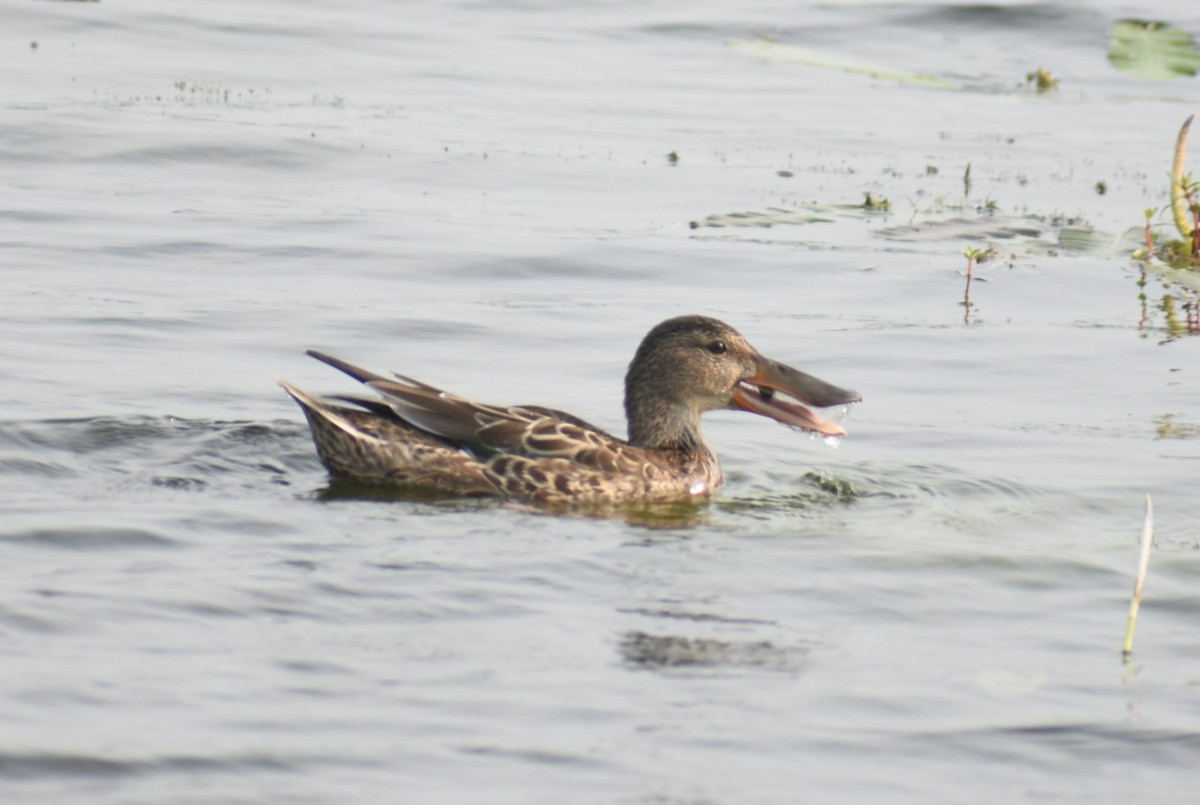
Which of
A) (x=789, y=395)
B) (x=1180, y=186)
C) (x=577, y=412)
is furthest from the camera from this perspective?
(x=1180, y=186)

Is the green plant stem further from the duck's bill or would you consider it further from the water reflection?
the duck's bill

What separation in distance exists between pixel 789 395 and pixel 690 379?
499mm

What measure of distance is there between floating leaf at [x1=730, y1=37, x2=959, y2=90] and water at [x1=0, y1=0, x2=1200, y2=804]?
0.18m

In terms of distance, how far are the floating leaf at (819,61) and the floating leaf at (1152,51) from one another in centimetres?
234

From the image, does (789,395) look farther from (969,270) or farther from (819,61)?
(819,61)

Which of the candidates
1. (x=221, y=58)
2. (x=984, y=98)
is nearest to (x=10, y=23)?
(x=221, y=58)

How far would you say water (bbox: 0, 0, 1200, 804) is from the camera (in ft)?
18.7

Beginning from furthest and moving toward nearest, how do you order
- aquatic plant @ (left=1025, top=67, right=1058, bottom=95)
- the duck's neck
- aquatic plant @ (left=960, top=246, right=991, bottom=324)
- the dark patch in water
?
aquatic plant @ (left=1025, top=67, right=1058, bottom=95)
aquatic plant @ (left=960, top=246, right=991, bottom=324)
the duck's neck
the dark patch in water

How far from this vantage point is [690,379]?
9.48 m

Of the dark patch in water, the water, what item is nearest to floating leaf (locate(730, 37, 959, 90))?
the water

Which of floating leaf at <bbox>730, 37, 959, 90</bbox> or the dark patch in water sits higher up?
floating leaf at <bbox>730, 37, 959, 90</bbox>

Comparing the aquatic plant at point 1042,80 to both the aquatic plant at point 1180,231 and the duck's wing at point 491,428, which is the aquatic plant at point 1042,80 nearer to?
the aquatic plant at point 1180,231

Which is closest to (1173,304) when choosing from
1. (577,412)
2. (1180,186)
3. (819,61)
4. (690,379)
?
(1180,186)

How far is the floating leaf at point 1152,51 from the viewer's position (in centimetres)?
2205
